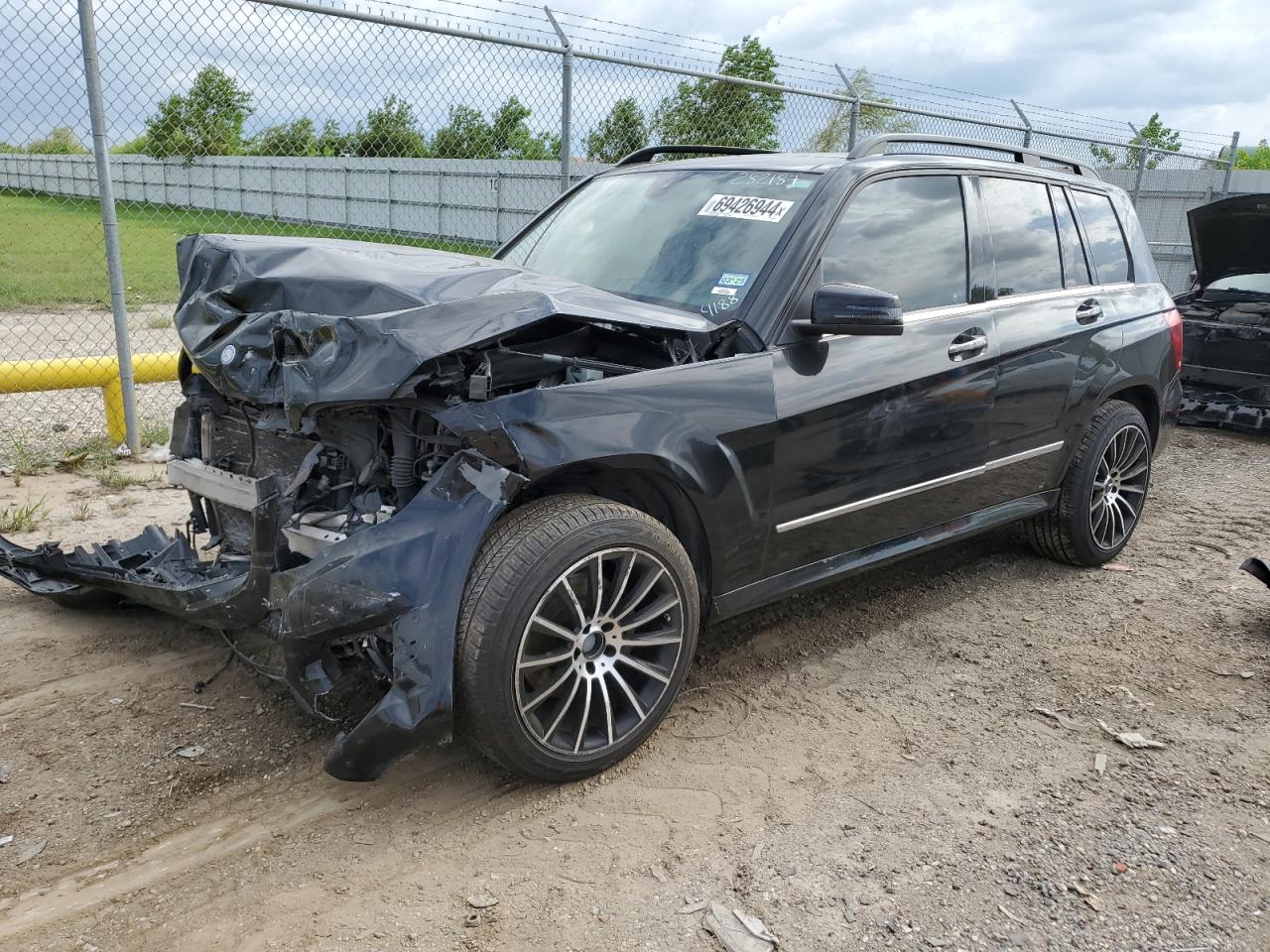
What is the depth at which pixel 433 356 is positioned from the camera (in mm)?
2725

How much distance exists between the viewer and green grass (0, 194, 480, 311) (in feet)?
30.9

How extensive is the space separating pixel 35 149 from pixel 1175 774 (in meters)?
8.62

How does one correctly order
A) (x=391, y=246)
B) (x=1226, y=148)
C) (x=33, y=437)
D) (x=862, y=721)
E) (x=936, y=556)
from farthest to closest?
(x=1226, y=148) → (x=33, y=437) → (x=936, y=556) → (x=391, y=246) → (x=862, y=721)

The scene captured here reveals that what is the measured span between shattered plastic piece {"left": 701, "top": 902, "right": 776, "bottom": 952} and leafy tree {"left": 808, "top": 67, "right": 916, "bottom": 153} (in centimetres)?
671

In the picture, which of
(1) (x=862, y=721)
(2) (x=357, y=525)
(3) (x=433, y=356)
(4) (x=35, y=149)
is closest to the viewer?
(3) (x=433, y=356)

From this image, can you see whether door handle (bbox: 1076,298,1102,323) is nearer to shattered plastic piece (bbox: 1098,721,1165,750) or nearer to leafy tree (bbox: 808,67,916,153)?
shattered plastic piece (bbox: 1098,721,1165,750)

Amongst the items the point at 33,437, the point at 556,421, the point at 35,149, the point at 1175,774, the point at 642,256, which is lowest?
the point at 1175,774

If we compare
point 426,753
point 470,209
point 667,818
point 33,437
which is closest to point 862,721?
point 667,818

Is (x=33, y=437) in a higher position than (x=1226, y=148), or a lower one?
lower

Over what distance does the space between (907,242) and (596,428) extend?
5.63 feet

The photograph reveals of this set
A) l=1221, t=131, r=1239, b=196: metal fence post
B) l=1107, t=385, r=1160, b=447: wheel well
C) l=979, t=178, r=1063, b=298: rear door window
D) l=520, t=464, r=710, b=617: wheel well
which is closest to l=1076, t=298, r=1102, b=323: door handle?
l=979, t=178, r=1063, b=298: rear door window

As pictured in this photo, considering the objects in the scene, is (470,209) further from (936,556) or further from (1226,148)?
(1226,148)

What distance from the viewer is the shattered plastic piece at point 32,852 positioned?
2.63 meters

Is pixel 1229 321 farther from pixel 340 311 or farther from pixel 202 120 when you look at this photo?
pixel 202 120
